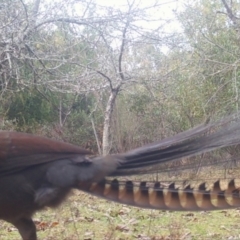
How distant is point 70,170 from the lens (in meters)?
3.72

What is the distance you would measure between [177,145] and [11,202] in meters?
1.19

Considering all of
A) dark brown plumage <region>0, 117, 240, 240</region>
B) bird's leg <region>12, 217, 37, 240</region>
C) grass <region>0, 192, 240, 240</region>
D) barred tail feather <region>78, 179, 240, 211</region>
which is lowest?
grass <region>0, 192, 240, 240</region>

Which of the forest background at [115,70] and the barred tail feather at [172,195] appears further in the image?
the forest background at [115,70]

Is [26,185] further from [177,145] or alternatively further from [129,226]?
[129,226]

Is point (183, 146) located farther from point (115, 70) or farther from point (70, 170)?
point (115, 70)

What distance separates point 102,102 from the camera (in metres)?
17.3

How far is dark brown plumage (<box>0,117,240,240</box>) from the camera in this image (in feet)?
11.8

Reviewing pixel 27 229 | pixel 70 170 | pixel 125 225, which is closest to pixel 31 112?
pixel 125 225

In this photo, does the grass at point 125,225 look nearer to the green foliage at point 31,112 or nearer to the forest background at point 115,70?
the forest background at point 115,70

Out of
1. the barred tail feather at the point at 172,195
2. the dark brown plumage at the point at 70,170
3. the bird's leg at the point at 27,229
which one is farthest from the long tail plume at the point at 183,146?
the bird's leg at the point at 27,229

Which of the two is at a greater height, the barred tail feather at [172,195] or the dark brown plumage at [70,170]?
the dark brown plumage at [70,170]

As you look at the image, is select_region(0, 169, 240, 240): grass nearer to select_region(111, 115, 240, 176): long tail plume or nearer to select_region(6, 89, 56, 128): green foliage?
select_region(111, 115, 240, 176): long tail plume

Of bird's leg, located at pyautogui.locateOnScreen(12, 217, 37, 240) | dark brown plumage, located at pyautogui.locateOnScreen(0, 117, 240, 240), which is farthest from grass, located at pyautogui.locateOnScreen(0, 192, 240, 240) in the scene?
dark brown plumage, located at pyautogui.locateOnScreen(0, 117, 240, 240)

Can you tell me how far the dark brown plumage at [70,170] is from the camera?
358 cm
